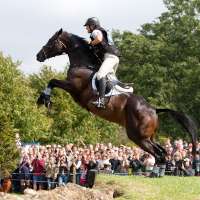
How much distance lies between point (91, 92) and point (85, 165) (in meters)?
9.45

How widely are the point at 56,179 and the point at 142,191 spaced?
5.87 m

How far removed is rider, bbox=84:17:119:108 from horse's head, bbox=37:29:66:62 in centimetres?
71

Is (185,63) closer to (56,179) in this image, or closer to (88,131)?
(88,131)

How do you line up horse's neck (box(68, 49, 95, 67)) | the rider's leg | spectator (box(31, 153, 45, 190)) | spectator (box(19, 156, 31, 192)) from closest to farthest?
the rider's leg, horse's neck (box(68, 49, 95, 67)), spectator (box(31, 153, 45, 190)), spectator (box(19, 156, 31, 192))

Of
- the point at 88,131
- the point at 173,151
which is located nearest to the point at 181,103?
the point at 88,131

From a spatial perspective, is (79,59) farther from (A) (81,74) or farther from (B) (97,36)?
(B) (97,36)

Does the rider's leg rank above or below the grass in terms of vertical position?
above

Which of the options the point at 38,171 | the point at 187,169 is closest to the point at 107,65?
the point at 187,169

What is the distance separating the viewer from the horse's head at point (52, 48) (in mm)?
13898

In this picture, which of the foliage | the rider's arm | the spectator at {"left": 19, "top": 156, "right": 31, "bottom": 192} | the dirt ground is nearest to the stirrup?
the rider's arm

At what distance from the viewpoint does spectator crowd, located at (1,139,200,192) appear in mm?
22359

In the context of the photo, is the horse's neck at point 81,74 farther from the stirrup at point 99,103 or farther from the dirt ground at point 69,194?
the dirt ground at point 69,194

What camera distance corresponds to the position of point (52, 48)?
13906mm

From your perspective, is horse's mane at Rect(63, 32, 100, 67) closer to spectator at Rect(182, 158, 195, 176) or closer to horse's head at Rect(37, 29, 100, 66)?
horse's head at Rect(37, 29, 100, 66)
